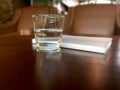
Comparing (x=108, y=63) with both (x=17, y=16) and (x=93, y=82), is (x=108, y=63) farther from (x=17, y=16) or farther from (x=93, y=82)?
(x=17, y=16)

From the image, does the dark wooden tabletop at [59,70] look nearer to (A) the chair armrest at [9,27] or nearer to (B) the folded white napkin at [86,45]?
(B) the folded white napkin at [86,45]

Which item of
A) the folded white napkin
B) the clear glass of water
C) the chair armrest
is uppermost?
the clear glass of water

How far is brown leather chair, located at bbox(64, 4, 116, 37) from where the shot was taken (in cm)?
213

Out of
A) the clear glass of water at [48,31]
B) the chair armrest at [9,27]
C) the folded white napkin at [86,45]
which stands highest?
the clear glass of water at [48,31]

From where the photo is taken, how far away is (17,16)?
2.66 m

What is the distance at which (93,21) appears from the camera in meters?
2.18

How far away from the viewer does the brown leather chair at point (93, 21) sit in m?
2.13

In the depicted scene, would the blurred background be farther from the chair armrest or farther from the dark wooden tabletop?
the dark wooden tabletop

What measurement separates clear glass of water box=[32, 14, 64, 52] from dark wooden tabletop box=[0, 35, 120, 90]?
5 cm

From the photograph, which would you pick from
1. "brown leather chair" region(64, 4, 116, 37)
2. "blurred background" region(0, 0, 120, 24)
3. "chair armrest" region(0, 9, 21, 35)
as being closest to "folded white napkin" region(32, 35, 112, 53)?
"brown leather chair" region(64, 4, 116, 37)

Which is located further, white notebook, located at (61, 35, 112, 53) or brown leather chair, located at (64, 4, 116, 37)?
brown leather chair, located at (64, 4, 116, 37)

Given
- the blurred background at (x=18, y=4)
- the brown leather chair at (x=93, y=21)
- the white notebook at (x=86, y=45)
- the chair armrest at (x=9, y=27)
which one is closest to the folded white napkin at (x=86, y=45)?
the white notebook at (x=86, y=45)

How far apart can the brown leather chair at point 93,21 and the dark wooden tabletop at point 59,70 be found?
116 cm

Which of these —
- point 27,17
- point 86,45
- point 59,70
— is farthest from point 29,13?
point 59,70
